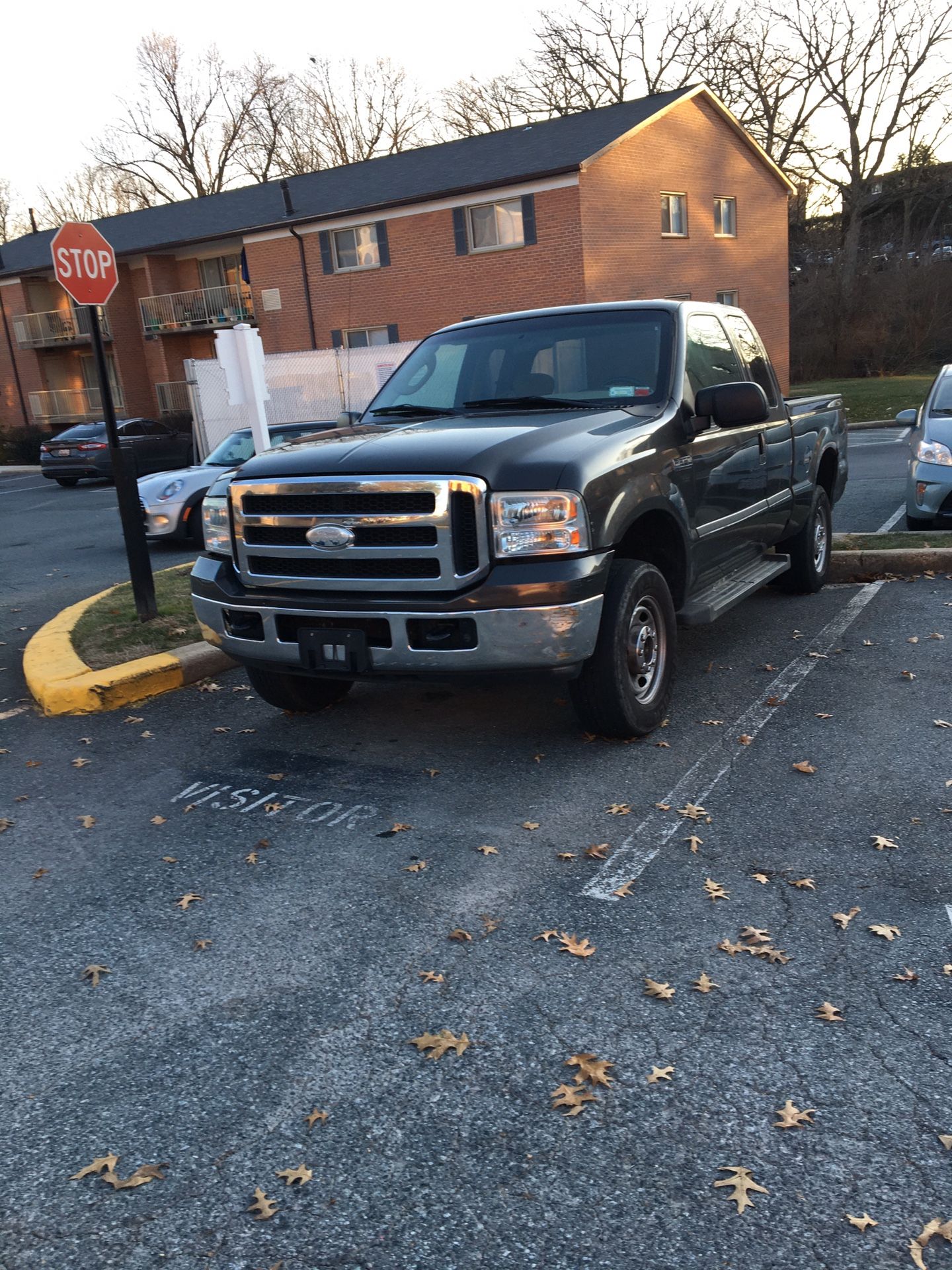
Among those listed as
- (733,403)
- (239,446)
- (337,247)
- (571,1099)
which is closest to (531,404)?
(733,403)

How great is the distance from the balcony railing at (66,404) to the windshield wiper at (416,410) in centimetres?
3379

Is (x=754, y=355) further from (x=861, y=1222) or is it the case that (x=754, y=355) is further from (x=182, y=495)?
(x=182, y=495)

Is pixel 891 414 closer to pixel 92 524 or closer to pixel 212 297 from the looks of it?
pixel 92 524

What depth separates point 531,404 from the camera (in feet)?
18.2

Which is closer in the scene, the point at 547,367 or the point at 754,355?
the point at 547,367

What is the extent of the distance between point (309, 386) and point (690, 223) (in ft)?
→ 41.4

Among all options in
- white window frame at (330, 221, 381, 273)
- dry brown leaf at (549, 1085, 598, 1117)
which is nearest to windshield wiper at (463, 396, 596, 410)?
dry brown leaf at (549, 1085, 598, 1117)

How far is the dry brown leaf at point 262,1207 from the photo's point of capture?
2367 millimetres

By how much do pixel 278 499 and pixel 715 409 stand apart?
225 cm

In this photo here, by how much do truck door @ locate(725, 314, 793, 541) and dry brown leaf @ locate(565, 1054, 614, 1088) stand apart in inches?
180

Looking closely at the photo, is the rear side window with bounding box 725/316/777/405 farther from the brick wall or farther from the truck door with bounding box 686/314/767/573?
the brick wall

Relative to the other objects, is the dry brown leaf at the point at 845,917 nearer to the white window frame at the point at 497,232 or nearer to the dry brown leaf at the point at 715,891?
the dry brown leaf at the point at 715,891

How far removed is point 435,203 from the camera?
26.4 metres

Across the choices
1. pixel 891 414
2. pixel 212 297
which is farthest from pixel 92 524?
pixel 212 297
